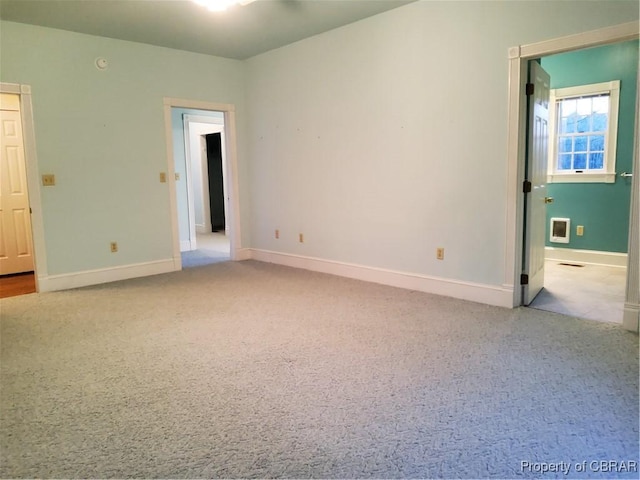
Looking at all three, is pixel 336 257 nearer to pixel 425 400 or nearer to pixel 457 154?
pixel 457 154

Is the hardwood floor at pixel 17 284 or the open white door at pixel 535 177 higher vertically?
the open white door at pixel 535 177

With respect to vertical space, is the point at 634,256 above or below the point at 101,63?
below

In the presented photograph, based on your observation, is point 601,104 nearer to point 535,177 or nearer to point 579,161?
point 579,161

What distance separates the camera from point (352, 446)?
1.79 meters

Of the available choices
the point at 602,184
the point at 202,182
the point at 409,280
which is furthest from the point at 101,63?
the point at 602,184

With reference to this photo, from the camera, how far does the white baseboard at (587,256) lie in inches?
199

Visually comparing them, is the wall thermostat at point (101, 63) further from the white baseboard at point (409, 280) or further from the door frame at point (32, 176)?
the white baseboard at point (409, 280)

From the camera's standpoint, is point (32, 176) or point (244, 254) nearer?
point (32, 176)

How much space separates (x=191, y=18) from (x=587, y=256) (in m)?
5.25

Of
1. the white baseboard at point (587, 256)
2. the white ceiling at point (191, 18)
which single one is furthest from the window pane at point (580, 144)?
the white ceiling at point (191, 18)

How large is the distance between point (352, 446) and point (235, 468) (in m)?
0.48

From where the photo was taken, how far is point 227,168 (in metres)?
5.83

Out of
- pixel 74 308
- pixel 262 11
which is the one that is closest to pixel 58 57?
pixel 262 11

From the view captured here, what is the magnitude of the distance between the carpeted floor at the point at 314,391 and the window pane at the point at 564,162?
2887 mm
